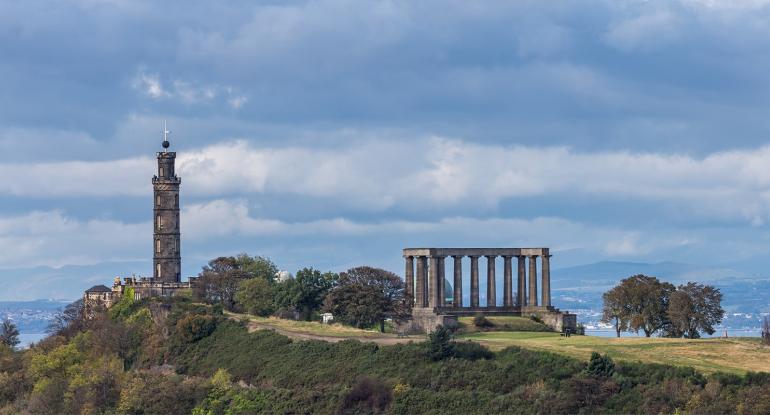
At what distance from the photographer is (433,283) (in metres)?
165

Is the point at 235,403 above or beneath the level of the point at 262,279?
beneath

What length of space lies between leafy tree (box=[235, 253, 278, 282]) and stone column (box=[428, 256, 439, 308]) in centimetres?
2782

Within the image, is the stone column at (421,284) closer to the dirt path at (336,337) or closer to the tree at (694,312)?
the dirt path at (336,337)

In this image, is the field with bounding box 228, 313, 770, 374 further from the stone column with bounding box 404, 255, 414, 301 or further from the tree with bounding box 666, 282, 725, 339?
the tree with bounding box 666, 282, 725, 339

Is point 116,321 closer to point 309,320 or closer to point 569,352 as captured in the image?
point 309,320

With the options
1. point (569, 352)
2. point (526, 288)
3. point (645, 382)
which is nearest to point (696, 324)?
point (526, 288)

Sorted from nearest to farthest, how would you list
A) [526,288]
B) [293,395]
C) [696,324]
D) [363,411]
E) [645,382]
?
[645,382], [363,411], [293,395], [696,324], [526,288]

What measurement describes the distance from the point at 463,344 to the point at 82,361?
50.3 meters

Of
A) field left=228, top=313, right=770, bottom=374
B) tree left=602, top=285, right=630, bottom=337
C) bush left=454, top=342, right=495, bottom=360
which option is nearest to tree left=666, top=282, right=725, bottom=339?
tree left=602, top=285, right=630, bottom=337

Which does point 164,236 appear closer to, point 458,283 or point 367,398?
point 458,283

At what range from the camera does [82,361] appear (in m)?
158

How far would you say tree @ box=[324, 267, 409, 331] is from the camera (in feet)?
530

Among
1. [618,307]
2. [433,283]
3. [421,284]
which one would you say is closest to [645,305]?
[618,307]

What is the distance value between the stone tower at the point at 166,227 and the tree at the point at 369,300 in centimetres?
3179
